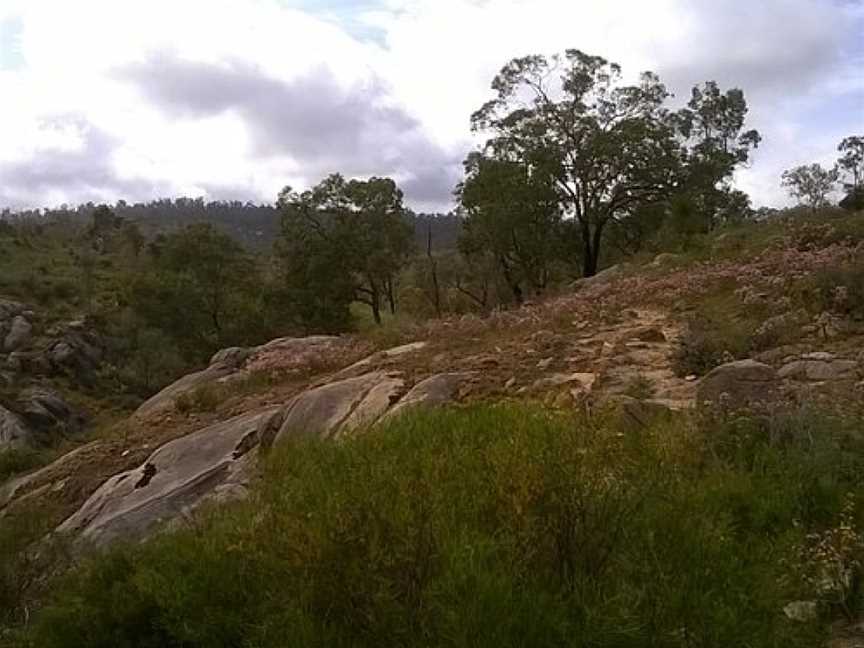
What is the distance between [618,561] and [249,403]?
8.15m

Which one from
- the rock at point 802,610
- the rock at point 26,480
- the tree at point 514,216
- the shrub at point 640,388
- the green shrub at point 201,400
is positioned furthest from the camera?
the tree at point 514,216

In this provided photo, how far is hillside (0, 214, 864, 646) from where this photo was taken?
335 centimetres

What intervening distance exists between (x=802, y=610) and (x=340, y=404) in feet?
17.1

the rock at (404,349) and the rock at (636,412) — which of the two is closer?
the rock at (636,412)

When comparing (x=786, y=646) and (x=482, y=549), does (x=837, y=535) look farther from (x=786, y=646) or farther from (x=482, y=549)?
(x=482, y=549)

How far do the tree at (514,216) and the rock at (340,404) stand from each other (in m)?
15.4

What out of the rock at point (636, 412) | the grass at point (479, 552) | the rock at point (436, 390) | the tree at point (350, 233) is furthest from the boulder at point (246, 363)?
the tree at point (350, 233)

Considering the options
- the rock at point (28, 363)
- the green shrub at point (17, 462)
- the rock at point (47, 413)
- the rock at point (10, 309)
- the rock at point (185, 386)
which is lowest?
the rock at point (47, 413)

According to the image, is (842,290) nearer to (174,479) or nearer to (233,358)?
(174,479)

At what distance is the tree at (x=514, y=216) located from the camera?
24.0m

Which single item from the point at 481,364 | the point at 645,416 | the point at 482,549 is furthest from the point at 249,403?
the point at 482,549

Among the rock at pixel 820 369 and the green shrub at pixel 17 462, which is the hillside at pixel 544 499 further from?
the green shrub at pixel 17 462

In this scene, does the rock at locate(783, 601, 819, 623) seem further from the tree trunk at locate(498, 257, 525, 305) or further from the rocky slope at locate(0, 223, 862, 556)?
the tree trunk at locate(498, 257, 525, 305)

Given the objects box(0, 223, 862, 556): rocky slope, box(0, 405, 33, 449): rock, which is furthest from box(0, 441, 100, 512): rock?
box(0, 405, 33, 449): rock
